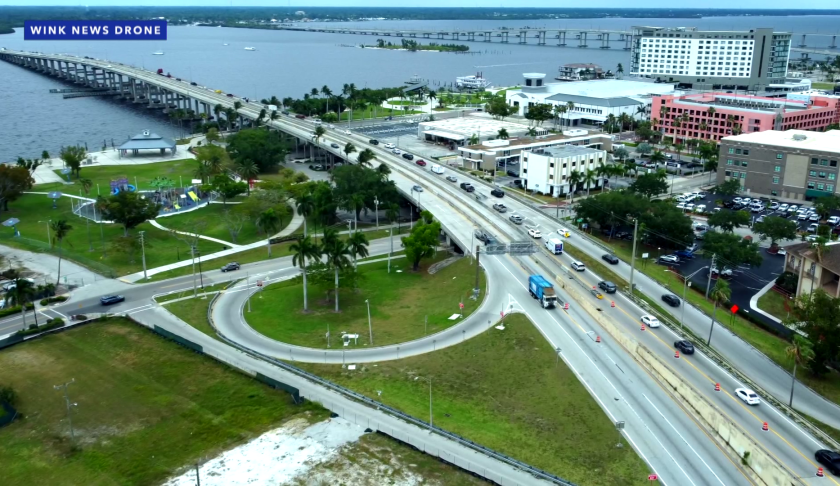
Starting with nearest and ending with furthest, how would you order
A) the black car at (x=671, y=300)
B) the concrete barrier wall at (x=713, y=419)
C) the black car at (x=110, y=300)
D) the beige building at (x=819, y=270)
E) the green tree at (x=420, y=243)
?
1. the concrete barrier wall at (x=713, y=419)
2. the beige building at (x=819, y=270)
3. the black car at (x=671, y=300)
4. the black car at (x=110, y=300)
5. the green tree at (x=420, y=243)

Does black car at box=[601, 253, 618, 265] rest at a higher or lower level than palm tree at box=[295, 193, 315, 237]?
lower

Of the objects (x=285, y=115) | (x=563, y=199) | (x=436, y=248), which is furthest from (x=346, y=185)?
(x=285, y=115)

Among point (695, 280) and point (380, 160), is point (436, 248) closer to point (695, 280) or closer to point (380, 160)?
point (695, 280)

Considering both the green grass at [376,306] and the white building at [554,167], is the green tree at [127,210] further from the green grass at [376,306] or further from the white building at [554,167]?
the white building at [554,167]

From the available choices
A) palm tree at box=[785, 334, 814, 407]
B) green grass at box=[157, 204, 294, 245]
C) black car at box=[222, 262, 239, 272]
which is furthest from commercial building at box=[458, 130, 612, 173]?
palm tree at box=[785, 334, 814, 407]

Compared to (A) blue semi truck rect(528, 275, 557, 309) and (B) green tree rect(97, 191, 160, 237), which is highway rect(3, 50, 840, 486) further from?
(B) green tree rect(97, 191, 160, 237)

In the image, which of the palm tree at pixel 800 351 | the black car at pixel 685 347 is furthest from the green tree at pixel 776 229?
the palm tree at pixel 800 351
